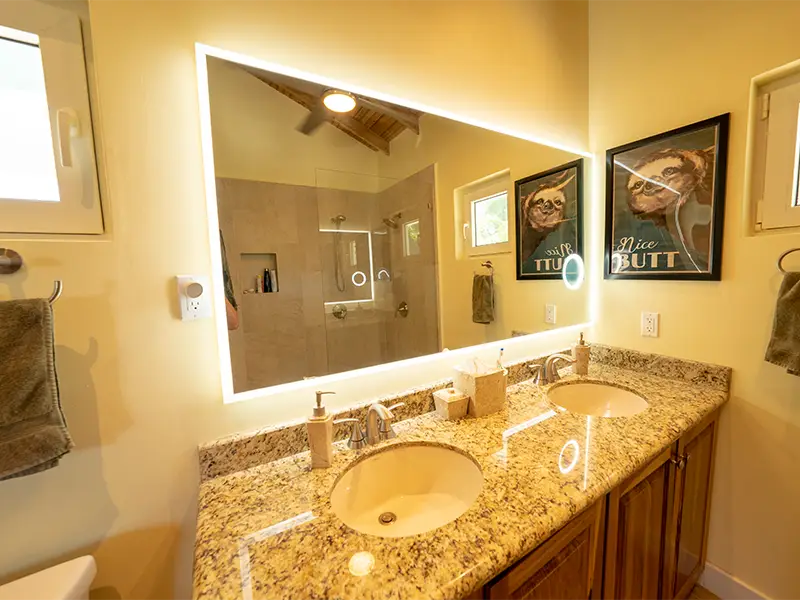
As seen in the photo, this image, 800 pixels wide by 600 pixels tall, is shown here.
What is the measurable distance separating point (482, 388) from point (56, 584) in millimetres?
1074

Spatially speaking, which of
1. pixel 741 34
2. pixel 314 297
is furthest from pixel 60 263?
pixel 741 34

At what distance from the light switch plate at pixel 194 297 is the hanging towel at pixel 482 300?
1021 millimetres

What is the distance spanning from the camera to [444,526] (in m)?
0.61

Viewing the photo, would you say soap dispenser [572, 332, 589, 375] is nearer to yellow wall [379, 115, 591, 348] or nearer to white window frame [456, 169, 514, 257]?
yellow wall [379, 115, 591, 348]

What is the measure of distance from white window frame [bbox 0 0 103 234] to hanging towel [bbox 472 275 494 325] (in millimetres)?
1247

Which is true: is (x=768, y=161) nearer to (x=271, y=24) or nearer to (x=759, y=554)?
(x=759, y=554)

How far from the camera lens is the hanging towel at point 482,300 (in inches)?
56.2

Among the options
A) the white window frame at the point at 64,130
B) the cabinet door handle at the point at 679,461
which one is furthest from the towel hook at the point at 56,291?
the cabinet door handle at the point at 679,461

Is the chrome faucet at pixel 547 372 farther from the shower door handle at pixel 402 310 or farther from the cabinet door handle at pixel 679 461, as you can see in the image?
the shower door handle at pixel 402 310

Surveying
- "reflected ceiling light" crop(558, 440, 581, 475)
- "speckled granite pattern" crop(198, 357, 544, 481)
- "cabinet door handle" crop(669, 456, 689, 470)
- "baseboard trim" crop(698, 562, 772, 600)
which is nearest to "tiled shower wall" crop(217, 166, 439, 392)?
"speckled granite pattern" crop(198, 357, 544, 481)

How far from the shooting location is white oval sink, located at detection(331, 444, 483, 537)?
0.80 m

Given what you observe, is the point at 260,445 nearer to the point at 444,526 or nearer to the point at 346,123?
the point at 444,526

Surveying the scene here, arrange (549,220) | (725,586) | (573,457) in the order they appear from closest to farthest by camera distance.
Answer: (573,457) → (725,586) → (549,220)

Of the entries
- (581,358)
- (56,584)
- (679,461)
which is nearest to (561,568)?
(679,461)
